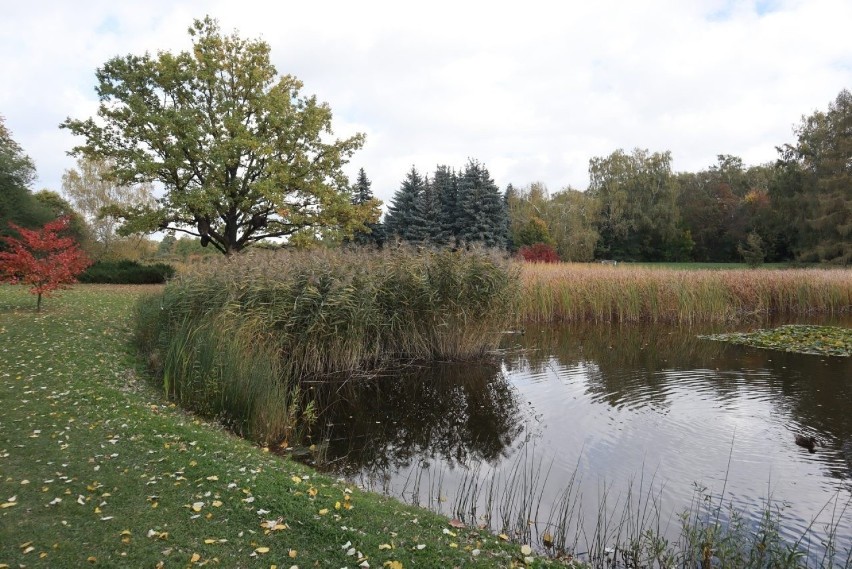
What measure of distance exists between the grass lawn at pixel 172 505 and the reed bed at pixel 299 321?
101 cm

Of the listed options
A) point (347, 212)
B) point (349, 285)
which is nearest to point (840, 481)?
point (349, 285)

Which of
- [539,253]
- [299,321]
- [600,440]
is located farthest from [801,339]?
[539,253]

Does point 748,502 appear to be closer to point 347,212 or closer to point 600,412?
point 600,412

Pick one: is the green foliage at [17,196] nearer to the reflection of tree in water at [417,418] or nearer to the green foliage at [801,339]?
the reflection of tree in water at [417,418]

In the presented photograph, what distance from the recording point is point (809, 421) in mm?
8180

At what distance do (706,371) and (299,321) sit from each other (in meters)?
8.52

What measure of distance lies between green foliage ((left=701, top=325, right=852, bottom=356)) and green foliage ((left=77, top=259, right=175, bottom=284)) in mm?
22887

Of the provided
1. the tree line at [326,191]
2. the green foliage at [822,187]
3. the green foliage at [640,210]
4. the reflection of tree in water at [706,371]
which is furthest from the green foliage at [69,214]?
the green foliage at [822,187]

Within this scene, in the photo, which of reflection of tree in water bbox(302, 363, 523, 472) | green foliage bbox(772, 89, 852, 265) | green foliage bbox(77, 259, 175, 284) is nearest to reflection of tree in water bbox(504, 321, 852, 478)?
reflection of tree in water bbox(302, 363, 523, 472)

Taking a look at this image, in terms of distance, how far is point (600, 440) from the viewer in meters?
7.58

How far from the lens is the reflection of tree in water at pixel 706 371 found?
829cm

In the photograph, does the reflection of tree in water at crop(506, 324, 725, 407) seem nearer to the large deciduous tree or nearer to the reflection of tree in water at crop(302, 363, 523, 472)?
the reflection of tree in water at crop(302, 363, 523, 472)

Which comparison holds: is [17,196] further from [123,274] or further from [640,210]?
[640,210]

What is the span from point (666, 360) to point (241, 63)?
22649 millimetres
